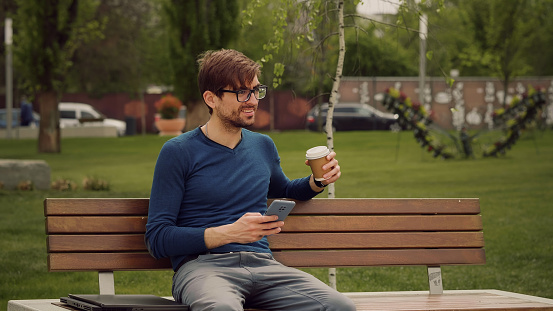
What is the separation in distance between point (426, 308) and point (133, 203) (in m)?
1.52

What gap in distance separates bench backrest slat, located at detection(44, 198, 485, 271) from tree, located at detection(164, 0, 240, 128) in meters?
15.4

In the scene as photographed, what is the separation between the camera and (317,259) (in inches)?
193

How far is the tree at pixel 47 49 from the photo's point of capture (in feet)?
79.5

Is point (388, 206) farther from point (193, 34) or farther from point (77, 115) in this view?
point (77, 115)

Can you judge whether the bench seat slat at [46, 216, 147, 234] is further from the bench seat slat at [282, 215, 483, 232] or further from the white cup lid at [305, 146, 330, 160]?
the white cup lid at [305, 146, 330, 160]

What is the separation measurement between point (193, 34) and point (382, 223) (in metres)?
16.1

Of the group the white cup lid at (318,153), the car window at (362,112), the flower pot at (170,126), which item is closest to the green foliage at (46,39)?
the flower pot at (170,126)

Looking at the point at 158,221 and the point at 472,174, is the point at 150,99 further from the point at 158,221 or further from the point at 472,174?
the point at 158,221

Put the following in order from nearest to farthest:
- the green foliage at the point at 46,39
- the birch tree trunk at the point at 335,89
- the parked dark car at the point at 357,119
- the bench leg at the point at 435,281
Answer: the bench leg at the point at 435,281, the birch tree trunk at the point at 335,89, the green foliage at the point at 46,39, the parked dark car at the point at 357,119

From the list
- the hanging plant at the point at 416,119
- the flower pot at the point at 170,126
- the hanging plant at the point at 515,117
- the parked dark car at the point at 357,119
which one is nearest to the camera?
the hanging plant at the point at 416,119

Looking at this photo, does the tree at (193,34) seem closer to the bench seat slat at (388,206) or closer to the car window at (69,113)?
the bench seat slat at (388,206)

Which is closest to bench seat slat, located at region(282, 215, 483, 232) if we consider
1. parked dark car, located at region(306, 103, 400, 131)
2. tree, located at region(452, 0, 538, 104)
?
tree, located at region(452, 0, 538, 104)

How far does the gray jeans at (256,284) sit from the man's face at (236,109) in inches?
23.7

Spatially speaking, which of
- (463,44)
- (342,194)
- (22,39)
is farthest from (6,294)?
(463,44)
